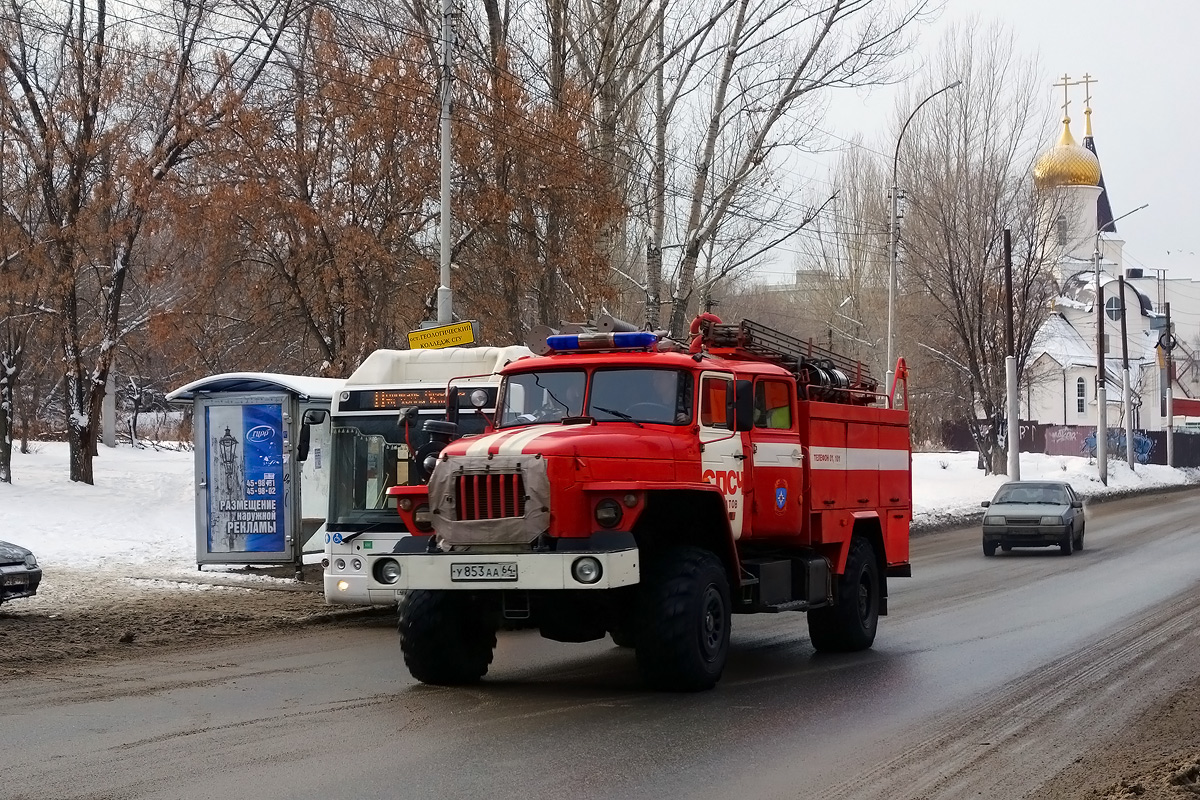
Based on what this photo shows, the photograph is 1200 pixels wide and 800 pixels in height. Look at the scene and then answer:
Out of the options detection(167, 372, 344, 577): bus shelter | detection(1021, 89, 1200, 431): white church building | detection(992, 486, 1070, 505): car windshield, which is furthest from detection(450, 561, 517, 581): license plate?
detection(1021, 89, 1200, 431): white church building

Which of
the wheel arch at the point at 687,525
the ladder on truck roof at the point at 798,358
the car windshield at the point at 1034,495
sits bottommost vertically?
the car windshield at the point at 1034,495

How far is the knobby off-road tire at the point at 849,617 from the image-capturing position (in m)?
13.1

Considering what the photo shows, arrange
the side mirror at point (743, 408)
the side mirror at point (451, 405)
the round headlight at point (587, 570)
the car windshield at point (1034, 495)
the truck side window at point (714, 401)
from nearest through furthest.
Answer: the round headlight at point (587, 570) < the truck side window at point (714, 401) < the side mirror at point (743, 408) < the side mirror at point (451, 405) < the car windshield at point (1034, 495)

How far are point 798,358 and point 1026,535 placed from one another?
50.0 feet

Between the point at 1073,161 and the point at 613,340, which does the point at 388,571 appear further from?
the point at 1073,161

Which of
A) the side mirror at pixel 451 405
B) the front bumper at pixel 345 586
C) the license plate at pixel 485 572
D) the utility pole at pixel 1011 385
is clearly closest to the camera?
the license plate at pixel 485 572

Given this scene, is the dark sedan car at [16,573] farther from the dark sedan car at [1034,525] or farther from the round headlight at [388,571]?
the dark sedan car at [1034,525]

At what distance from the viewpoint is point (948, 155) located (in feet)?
163

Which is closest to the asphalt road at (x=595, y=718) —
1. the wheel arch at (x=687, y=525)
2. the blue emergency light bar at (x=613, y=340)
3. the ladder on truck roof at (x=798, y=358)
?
the wheel arch at (x=687, y=525)

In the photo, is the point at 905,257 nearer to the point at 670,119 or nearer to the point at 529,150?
the point at 670,119

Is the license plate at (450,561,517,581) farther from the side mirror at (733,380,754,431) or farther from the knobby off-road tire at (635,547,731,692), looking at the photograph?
the side mirror at (733,380,754,431)

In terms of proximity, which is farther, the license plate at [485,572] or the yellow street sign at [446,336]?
the yellow street sign at [446,336]

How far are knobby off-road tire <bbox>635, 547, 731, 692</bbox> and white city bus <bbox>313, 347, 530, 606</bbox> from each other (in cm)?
412

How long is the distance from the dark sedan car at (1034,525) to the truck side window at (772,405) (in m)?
16.0
